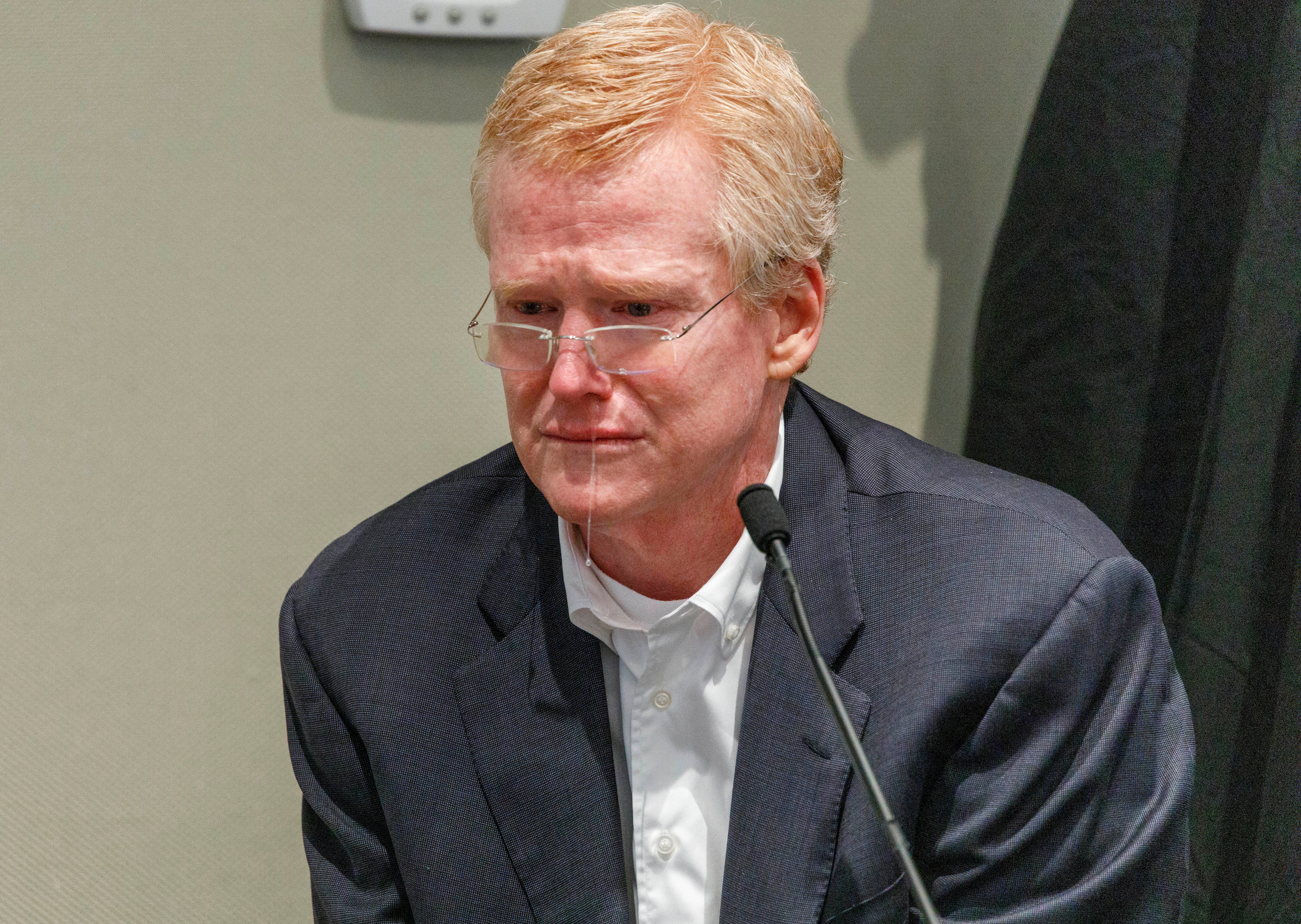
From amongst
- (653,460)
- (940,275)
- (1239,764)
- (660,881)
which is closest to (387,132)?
(653,460)

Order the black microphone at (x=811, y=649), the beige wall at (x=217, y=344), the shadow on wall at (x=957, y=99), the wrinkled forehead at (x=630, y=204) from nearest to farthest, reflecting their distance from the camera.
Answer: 1. the black microphone at (x=811, y=649)
2. the wrinkled forehead at (x=630, y=204)
3. the beige wall at (x=217, y=344)
4. the shadow on wall at (x=957, y=99)

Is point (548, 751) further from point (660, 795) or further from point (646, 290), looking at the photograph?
point (646, 290)

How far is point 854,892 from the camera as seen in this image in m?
1.06

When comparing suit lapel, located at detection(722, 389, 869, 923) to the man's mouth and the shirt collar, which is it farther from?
the man's mouth

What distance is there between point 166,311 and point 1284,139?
121 centimetres

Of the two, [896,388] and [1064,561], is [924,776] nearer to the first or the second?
[1064,561]

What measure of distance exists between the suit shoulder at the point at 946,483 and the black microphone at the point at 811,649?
0.33 m

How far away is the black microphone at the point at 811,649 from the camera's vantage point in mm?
753

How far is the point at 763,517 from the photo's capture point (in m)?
0.85

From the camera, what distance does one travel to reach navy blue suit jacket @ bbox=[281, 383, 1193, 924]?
1030mm

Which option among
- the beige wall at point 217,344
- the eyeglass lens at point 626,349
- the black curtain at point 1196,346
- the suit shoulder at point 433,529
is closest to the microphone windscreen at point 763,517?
the eyeglass lens at point 626,349

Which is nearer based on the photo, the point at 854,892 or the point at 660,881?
the point at 854,892

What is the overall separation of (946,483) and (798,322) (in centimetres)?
21

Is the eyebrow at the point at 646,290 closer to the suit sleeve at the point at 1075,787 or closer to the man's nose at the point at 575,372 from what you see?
the man's nose at the point at 575,372
